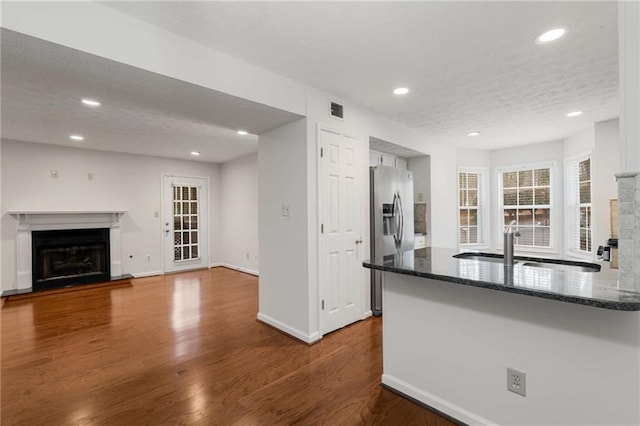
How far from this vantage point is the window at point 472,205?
621cm

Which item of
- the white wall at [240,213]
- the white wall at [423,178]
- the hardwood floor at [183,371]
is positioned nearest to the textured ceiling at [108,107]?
the white wall at [240,213]

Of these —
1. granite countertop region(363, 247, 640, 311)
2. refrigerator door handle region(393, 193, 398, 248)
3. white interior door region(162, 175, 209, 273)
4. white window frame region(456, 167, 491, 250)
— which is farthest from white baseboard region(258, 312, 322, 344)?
white window frame region(456, 167, 491, 250)

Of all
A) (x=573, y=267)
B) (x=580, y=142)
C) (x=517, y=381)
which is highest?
(x=580, y=142)

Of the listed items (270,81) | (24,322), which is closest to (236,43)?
(270,81)

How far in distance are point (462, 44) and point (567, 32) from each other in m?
0.68

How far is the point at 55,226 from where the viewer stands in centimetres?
518

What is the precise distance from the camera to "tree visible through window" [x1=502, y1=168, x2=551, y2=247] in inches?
221

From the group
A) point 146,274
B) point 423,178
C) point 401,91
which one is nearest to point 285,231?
point 401,91

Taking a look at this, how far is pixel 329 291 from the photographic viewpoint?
3199 mm

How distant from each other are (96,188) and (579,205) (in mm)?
8221

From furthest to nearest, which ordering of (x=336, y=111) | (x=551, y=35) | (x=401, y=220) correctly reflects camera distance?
(x=401, y=220) < (x=336, y=111) < (x=551, y=35)

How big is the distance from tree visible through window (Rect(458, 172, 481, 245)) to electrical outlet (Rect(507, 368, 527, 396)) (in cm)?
488

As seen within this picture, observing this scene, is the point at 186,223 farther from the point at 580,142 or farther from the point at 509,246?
the point at 580,142

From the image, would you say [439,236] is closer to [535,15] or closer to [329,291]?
[329,291]
